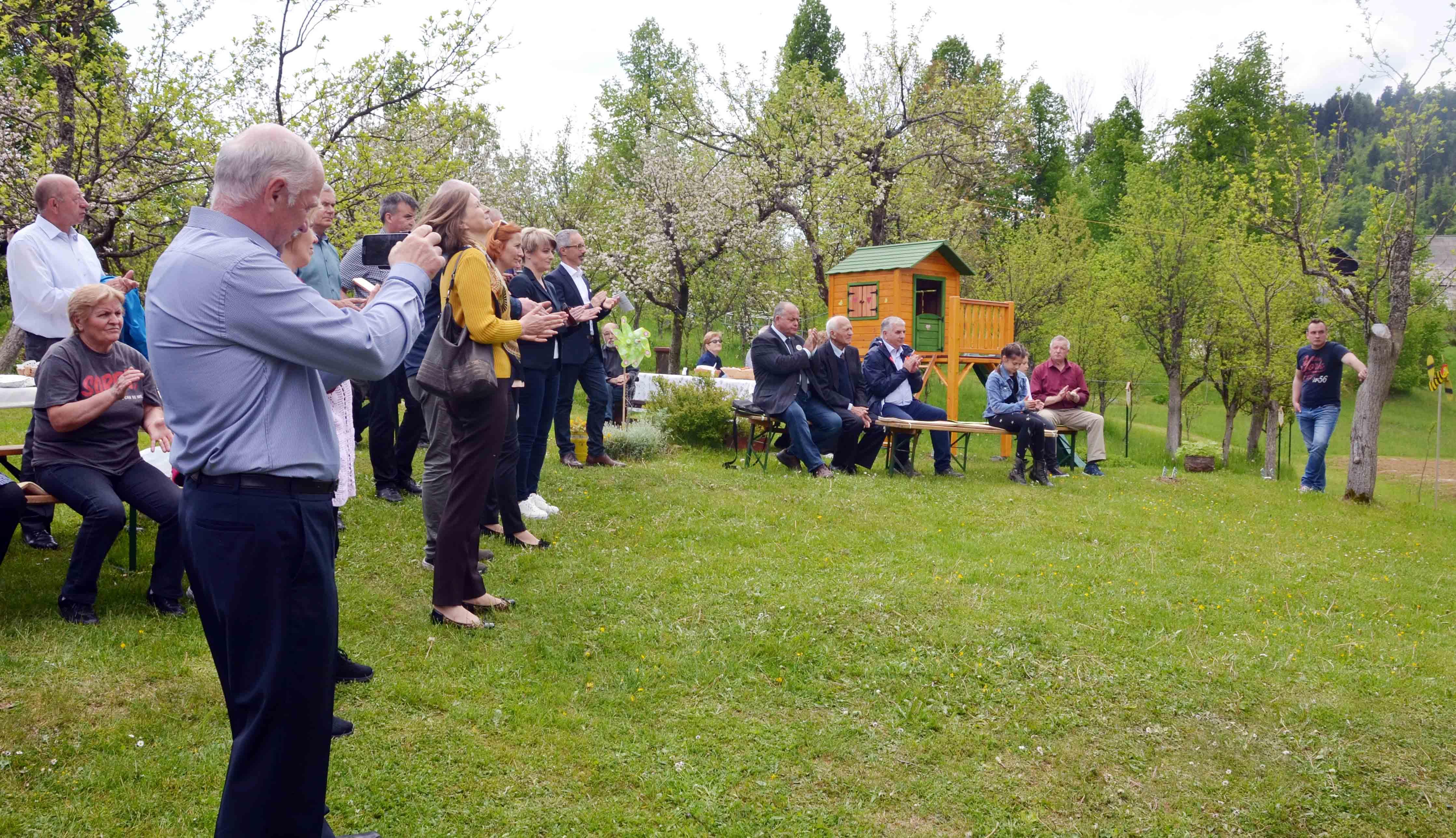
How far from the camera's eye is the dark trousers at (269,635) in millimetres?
2096

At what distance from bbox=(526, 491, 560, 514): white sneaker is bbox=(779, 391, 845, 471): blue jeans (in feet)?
10.6

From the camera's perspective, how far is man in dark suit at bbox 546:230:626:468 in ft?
21.6

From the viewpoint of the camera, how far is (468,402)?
4418 mm

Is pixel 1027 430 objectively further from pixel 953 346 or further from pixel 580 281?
pixel 953 346

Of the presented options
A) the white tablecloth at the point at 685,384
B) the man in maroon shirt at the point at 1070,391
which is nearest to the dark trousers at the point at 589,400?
the white tablecloth at the point at 685,384

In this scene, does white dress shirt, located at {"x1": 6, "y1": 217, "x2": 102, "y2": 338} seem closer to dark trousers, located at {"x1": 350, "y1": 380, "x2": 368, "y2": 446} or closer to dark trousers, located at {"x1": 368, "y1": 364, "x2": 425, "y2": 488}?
dark trousers, located at {"x1": 368, "y1": 364, "x2": 425, "y2": 488}

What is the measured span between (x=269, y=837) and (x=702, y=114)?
2356cm

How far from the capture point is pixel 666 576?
5.54 metres

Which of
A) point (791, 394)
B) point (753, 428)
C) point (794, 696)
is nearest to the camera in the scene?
point (794, 696)

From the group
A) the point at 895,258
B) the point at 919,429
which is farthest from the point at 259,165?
the point at 895,258

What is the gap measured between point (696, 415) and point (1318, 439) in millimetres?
7166

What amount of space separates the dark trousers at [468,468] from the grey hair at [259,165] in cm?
232

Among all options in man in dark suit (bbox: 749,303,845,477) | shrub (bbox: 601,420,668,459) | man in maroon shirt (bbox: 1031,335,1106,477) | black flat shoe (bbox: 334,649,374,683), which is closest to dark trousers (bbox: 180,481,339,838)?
black flat shoe (bbox: 334,649,374,683)

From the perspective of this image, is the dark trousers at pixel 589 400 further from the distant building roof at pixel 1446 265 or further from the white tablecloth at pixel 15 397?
the distant building roof at pixel 1446 265
